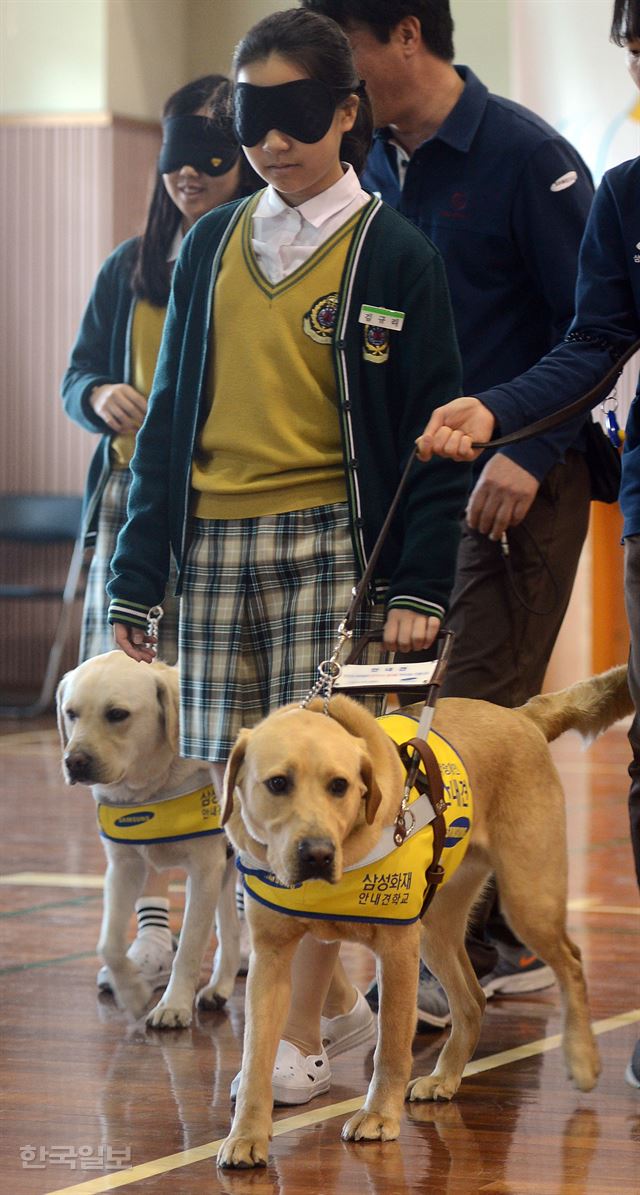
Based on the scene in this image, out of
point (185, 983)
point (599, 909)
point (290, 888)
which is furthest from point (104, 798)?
point (599, 909)

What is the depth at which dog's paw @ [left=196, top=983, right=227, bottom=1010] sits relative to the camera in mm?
3113

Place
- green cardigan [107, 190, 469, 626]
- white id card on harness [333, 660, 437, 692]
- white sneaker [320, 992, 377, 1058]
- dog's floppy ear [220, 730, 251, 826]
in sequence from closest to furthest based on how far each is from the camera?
dog's floppy ear [220, 730, 251, 826] < white id card on harness [333, 660, 437, 692] < green cardigan [107, 190, 469, 626] < white sneaker [320, 992, 377, 1058]

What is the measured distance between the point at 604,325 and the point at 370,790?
0.95 meters

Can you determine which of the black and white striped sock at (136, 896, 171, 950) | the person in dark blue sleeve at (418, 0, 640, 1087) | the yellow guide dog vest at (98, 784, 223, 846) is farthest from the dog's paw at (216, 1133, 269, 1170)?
the black and white striped sock at (136, 896, 171, 950)

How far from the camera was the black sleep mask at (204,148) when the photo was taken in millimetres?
3307

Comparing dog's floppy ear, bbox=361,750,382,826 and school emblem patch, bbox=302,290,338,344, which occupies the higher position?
school emblem patch, bbox=302,290,338,344

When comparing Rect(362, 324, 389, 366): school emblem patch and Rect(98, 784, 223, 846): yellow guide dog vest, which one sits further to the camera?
Rect(98, 784, 223, 846): yellow guide dog vest

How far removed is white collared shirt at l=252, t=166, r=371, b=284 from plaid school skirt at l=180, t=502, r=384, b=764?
38 centimetres

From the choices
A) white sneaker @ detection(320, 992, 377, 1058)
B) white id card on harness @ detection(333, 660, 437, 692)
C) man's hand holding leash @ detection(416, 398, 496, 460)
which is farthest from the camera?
white sneaker @ detection(320, 992, 377, 1058)

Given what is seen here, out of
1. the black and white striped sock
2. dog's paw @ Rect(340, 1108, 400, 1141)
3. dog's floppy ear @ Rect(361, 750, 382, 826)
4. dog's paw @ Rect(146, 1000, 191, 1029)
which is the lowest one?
the black and white striped sock

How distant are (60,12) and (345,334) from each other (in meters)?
7.10

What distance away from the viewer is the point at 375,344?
97.3 inches

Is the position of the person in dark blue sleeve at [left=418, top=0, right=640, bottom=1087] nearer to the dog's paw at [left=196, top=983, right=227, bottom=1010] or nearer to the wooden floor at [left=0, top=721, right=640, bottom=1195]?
the wooden floor at [left=0, top=721, right=640, bottom=1195]

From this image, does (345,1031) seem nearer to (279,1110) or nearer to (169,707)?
(279,1110)
